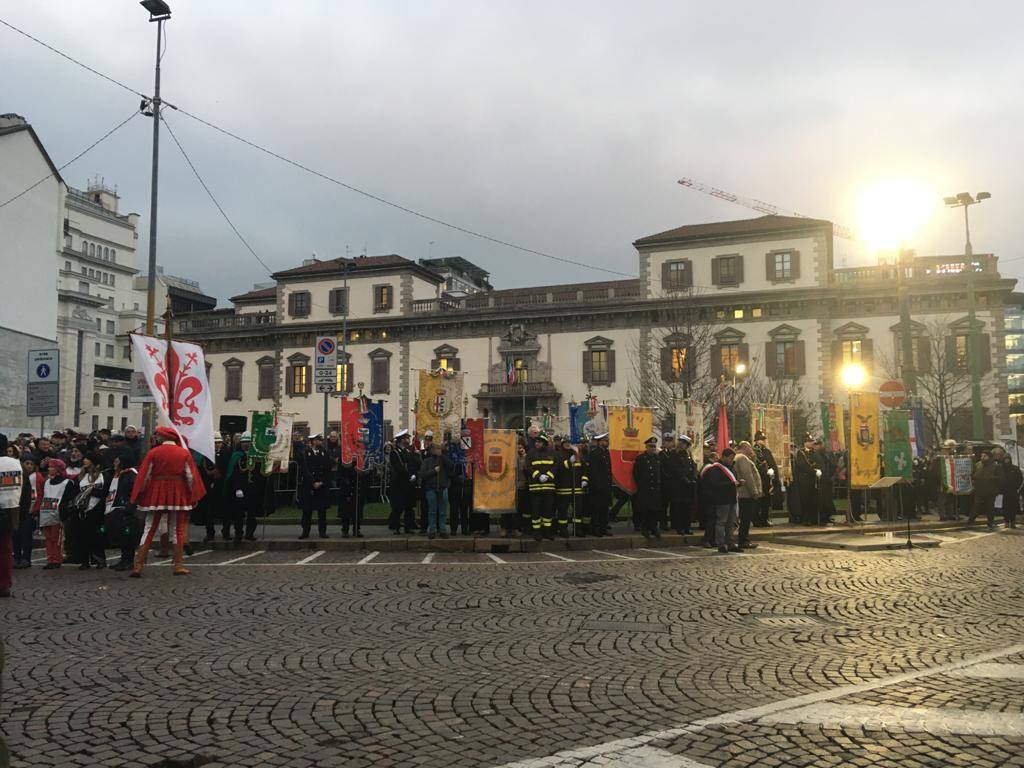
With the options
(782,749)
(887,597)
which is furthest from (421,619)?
(887,597)

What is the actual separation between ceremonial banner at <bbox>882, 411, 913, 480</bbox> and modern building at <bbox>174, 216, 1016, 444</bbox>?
77.9 feet

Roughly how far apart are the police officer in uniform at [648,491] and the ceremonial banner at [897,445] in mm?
6085

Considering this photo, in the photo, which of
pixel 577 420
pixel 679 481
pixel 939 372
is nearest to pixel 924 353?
pixel 939 372

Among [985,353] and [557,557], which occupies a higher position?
[985,353]

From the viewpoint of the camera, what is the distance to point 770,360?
49.1 meters

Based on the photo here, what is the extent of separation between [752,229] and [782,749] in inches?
1919

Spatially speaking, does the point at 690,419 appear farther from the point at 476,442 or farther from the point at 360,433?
the point at 360,433

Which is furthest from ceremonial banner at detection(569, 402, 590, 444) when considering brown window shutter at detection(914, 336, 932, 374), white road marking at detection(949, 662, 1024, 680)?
brown window shutter at detection(914, 336, 932, 374)

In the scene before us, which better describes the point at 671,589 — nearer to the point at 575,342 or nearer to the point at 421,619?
the point at 421,619

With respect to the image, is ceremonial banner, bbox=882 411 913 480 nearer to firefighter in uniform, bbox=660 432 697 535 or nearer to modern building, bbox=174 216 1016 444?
firefighter in uniform, bbox=660 432 697 535

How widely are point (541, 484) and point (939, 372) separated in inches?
1362

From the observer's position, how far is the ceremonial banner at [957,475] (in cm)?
2120

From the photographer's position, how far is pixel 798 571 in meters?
11.9

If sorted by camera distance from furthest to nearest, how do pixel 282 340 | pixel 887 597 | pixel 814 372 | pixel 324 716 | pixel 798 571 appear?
pixel 282 340 → pixel 814 372 → pixel 798 571 → pixel 887 597 → pixel 324 716
